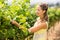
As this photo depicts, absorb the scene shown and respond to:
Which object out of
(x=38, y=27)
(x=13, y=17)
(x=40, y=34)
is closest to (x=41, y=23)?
(x=38, y=27)

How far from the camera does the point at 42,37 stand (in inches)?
150

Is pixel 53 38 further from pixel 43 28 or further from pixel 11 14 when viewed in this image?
pixel 11 14

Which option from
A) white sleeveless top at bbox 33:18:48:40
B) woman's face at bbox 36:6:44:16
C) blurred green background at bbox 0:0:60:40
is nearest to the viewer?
blurred green background at bbox 0:0:60:40

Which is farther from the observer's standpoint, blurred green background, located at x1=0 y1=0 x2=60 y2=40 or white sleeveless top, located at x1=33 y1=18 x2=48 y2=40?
white sleeveless top, located at x1=33 y1=18 x2=48 y2=40

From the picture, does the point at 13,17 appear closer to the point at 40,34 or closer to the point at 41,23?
the point at 41,23

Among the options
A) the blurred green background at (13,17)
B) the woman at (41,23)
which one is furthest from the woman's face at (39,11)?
the blurred green background at (13,17)

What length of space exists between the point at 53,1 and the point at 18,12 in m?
3.51

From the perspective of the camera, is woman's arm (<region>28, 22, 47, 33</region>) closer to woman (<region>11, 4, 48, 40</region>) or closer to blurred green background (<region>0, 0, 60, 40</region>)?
woman (<region>11, 4, 48, 40</region>)

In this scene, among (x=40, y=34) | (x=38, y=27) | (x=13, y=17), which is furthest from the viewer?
(x=40, y=34)

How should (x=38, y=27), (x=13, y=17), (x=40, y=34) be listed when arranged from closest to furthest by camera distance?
(x=13, y=17)
(x=38, y=27)
(x=40, y=34)

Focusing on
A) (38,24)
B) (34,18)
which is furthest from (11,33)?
(34,18)

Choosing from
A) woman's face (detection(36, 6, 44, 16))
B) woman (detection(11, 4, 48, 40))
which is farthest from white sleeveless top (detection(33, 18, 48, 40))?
woman's face (detection(36, 6, 44, 16))

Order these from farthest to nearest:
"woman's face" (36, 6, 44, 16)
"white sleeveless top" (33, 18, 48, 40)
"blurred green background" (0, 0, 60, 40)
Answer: "white sleeveless top" (33, 18, 48, 40) < "woman's face" (36, 6, 44, 16) < "blurred green background" (0, 0, 60, 40)

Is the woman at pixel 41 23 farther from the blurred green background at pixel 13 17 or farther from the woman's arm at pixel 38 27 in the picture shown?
the blurred green background at pixel 13 17
